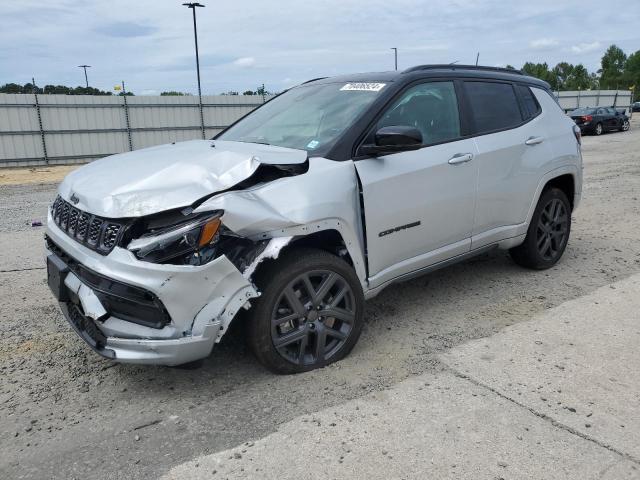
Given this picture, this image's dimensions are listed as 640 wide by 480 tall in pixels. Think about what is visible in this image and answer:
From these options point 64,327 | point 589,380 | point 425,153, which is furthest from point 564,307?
point 64,327

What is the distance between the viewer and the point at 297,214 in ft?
10.2

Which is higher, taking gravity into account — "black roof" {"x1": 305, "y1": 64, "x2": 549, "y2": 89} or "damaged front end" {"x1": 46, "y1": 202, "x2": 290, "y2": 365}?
"black roof" {"x1": 305, "y1": 64, "x2": 549, "y2": 89}

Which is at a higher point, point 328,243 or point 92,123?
point 92,123

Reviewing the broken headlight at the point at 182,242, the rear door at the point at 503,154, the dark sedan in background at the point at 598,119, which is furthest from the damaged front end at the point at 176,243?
the dark sedan in background at the point at 598,119

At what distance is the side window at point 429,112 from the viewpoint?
383 centimetres

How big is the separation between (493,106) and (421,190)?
136 centimetres

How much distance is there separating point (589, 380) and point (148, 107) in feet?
66.7

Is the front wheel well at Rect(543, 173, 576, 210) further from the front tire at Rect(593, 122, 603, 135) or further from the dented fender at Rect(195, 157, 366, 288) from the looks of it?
the front tire at Rect(593, 122, 603, 135)

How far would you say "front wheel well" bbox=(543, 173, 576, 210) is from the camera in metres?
5.19

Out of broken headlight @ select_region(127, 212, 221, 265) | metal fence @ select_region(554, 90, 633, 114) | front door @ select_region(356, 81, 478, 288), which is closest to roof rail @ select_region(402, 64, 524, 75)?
front door @ select_region(356, 81, 478, 288)

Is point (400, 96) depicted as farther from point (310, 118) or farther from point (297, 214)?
point (297, 214)

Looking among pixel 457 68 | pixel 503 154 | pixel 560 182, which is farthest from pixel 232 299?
pixel 560 182

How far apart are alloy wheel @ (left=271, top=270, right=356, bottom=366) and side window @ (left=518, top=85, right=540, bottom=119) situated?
2689 mm

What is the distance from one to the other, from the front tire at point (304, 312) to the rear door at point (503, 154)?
1467 millimetres
